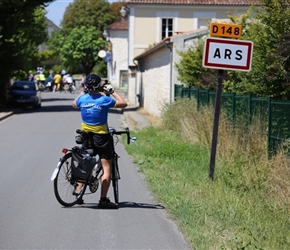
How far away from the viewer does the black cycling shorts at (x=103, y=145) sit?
9062 mm

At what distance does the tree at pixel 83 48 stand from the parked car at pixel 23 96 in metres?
44.5

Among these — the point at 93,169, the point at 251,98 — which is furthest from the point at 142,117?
the point at 93,169

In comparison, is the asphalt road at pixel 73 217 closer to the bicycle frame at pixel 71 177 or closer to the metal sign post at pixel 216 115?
the bicycle frame at pixel 71 177

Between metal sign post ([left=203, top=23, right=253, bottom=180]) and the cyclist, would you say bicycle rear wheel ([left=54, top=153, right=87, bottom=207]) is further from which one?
metal sign post ([left=203, top=23, right=253, bottom=180])

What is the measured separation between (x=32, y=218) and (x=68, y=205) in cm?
85

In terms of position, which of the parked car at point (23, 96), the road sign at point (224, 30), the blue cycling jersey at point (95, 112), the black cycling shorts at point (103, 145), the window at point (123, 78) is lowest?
the window at point (123, 78)

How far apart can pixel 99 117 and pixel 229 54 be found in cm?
265

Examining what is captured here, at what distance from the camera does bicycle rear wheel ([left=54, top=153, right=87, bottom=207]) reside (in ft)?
29.9

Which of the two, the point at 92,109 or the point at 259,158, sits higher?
the point at 92,109

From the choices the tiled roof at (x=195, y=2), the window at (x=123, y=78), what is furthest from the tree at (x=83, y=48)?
the tiled roof at (x=195, y=2)

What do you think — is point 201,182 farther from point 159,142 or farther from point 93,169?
point 159,142

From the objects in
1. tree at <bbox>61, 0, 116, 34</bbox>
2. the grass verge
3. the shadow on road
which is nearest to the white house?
the grass verge

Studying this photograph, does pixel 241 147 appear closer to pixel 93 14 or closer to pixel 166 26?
pixel 166 26

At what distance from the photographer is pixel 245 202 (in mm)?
9516
